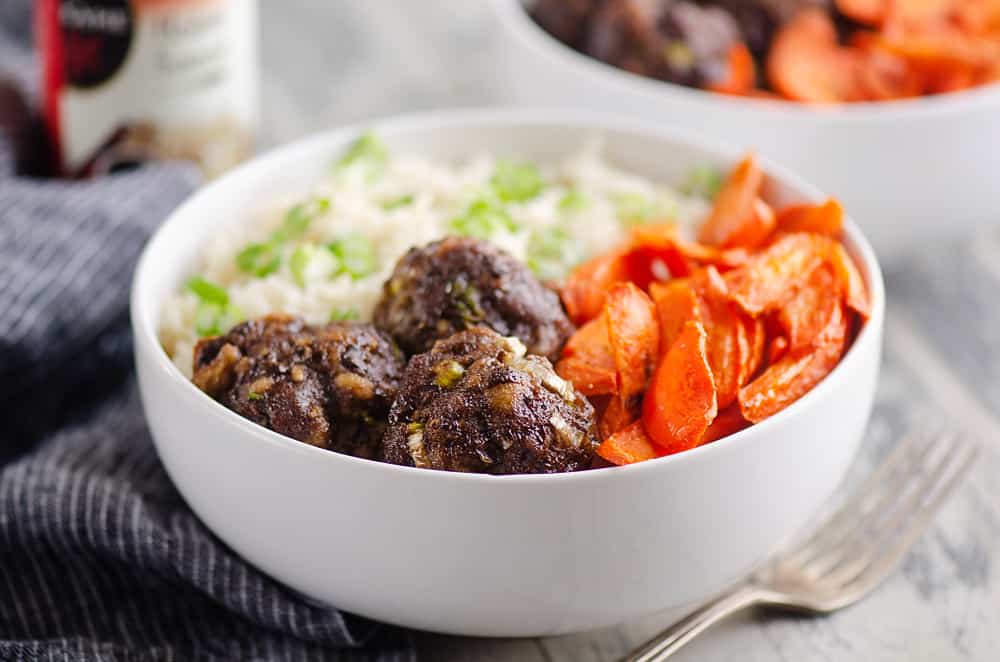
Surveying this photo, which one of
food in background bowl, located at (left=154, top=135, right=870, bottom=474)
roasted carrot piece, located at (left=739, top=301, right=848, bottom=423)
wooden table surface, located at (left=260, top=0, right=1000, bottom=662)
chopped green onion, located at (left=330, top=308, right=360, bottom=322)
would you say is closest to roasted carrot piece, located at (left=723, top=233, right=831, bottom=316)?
food in background bowl, located at (left=154, top=135, right=870, bottom=474)

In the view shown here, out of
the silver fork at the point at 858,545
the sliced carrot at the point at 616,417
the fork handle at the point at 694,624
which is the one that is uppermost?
the sliced carrot at the point at 616,417

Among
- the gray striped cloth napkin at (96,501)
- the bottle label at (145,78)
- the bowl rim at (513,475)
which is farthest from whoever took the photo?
the bottle label at (145,78)

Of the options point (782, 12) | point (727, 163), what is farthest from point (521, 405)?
point (782, 12)

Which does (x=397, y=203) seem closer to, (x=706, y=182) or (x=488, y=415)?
(x=706, y=182)

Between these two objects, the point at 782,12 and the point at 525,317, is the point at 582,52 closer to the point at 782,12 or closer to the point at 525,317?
the point at 782,12

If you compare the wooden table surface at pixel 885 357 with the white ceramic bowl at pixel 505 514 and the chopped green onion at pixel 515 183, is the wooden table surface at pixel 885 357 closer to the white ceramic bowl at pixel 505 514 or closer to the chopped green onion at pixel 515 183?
the white ceramic bowl at pixel 505 514

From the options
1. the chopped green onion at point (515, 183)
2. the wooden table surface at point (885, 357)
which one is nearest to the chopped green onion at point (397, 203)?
the chopped green onion at point (515, 183)
